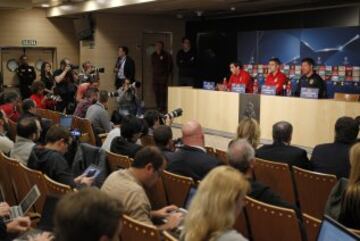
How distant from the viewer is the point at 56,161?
3832mm

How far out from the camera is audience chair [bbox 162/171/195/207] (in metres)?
3.42

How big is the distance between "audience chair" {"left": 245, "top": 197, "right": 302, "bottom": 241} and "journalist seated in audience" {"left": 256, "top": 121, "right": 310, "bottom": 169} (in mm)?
1406

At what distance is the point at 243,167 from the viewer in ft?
10.2

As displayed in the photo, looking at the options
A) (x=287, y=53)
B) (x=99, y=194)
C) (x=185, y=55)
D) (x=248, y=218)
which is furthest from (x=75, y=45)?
(x=99, y=194)

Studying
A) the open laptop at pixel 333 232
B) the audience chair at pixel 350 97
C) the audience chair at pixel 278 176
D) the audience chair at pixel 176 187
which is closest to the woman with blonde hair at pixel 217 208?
the open laptop at pixel 333 232

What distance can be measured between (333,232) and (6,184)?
300 centimetres

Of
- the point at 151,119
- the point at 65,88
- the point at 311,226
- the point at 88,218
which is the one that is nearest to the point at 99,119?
the point at 151,119

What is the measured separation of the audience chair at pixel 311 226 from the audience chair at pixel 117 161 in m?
1.66

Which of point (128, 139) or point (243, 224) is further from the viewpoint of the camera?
point (128, 139)

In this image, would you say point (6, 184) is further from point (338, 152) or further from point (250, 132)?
point (338, 152)

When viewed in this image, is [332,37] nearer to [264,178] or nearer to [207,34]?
[207,34]

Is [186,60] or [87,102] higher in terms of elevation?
[186,60]

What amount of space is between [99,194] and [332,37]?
10.0 metres

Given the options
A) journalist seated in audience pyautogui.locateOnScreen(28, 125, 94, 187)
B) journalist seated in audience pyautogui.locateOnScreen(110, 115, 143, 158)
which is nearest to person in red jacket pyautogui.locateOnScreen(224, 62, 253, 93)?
journalist seated in audience pyautogui.locateOnScreen(110, 115, 143, 158)
